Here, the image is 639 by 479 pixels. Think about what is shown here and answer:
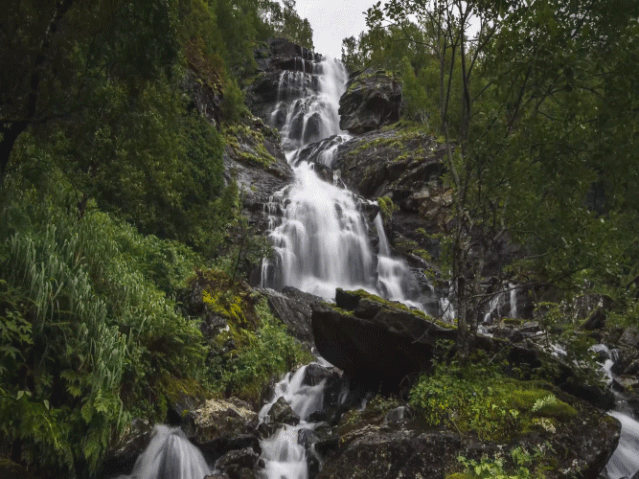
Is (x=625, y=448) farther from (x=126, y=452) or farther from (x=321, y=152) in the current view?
(x=321, y=152)

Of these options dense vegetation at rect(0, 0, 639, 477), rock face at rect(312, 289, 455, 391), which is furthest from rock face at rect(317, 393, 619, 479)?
rock face at rect(312, 289, 455, 391)

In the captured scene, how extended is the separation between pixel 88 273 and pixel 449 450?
5.63 m

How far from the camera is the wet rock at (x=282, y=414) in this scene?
890 centimetres

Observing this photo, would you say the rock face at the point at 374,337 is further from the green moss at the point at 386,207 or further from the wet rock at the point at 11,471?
the green moss at the point at 386,207

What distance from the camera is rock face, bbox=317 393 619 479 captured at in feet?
18.7

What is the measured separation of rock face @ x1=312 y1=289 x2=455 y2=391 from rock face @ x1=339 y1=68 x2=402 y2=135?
2646cm

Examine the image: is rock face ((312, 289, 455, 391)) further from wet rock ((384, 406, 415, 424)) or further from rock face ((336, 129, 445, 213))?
rock face ((336, 129, 445, 213))

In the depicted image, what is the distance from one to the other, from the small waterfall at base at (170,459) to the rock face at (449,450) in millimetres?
2043

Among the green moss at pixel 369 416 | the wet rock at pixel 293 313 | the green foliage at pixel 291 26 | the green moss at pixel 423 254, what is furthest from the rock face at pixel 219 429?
the green foliage at pixel 291 26

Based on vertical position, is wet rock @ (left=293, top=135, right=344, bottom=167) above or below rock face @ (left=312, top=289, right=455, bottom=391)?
above

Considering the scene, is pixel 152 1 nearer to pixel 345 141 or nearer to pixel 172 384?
pixel 172 384

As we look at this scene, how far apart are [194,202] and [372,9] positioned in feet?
38.3

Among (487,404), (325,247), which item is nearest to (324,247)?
(325,247)

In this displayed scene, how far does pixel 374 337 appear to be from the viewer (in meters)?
9.28
